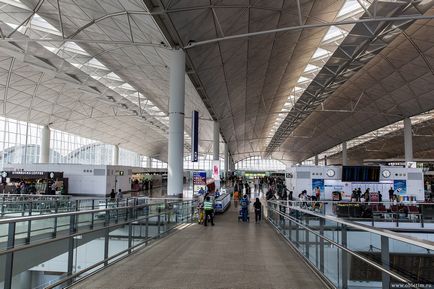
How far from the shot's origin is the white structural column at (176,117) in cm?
1861

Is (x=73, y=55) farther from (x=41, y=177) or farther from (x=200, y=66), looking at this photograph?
(x=41, y=177)

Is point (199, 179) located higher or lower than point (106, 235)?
higher

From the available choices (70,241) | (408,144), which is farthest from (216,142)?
(70,241)

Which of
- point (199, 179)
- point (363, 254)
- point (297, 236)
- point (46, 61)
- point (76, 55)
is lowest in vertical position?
point (297, 236)

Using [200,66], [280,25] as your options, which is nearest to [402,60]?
[280,25]

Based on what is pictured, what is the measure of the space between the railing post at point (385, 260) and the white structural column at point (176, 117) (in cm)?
1536

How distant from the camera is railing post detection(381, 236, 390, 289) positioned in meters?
3.69

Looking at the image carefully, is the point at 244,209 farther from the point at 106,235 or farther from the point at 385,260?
the point at 385,260

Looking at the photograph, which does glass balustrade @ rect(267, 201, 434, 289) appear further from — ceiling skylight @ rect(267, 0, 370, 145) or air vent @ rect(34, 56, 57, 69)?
air vent @ rect(34, 56, 57, 69)

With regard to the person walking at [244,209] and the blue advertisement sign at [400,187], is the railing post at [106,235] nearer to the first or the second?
the person walking at [244,209]

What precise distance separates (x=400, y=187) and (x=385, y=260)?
28.0 meters

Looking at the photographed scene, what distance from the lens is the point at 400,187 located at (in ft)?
94.4

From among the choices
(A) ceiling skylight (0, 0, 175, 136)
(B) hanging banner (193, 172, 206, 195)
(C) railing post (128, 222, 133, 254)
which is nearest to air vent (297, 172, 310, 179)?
(B) hanging banner (193, 172, 206, 195)

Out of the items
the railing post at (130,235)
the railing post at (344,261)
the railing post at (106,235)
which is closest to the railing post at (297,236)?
the railing post at (344,261)
